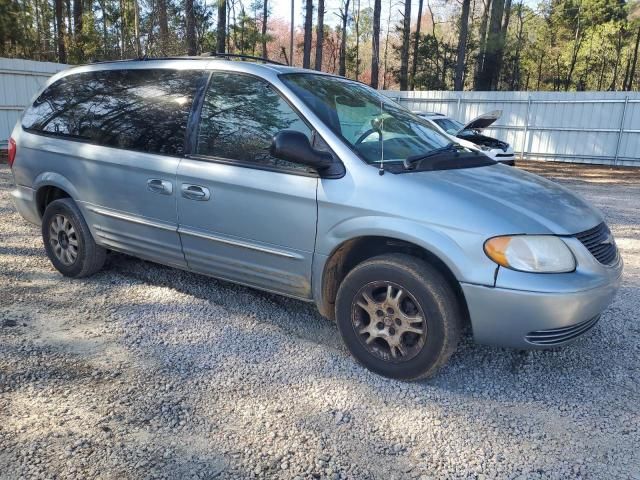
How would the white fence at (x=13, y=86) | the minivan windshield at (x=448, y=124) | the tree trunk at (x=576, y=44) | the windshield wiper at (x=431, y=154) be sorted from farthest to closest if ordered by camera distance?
the tree trunk at (x=576, y=44) < the white fence at (x=13, y=86) < the minivan windshield at (x=448, y=124) < the windshield wiper at (x=431, y=154)

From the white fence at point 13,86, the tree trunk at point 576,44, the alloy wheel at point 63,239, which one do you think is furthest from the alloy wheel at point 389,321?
the tree trunk at point 576,44

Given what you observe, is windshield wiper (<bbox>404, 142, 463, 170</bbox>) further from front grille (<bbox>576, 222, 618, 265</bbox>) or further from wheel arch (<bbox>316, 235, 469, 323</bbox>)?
front grille (<bbox>576, 222, 618, 265</bbox>)

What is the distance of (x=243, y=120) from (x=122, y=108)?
121 cm

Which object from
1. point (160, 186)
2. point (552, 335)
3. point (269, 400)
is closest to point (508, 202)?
point (552, 335)

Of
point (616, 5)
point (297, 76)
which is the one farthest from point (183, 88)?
point (616, 5)

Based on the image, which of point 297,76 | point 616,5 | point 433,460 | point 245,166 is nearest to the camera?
point 433,460

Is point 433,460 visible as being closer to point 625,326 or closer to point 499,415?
point 499,415

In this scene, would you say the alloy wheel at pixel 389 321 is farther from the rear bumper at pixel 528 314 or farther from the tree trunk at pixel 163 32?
the tree trunk at pixel 163 32

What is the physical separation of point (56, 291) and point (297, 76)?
8.76ft

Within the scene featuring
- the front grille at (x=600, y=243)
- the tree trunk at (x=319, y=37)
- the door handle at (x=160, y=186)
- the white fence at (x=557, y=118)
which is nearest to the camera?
the front grille at (x=600, y=243)

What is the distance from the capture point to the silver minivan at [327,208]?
2775 mm

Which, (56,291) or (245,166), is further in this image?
(56,291)

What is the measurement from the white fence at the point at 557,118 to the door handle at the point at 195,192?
41.9 ft

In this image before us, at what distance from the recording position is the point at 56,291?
171 inches
